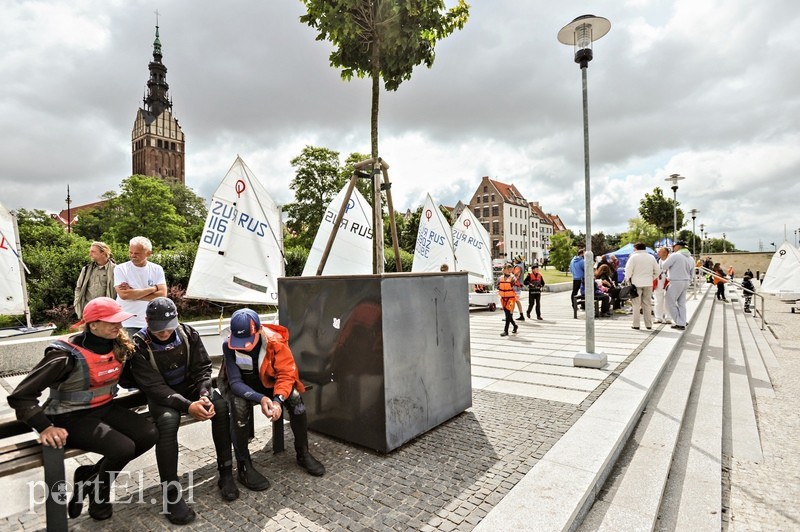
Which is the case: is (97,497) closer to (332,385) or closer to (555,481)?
(332,385)

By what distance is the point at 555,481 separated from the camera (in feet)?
9.53

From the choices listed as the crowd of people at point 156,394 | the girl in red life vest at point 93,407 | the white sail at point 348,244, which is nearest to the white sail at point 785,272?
the white sail at point 348,244

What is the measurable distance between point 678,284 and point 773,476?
6.93 metres

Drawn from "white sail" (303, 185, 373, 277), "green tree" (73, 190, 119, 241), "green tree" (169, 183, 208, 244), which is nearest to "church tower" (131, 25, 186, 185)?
"green tree" (169, 183, 208, 244)

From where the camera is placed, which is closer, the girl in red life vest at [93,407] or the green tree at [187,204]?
the girl in red life vest at [93,407]

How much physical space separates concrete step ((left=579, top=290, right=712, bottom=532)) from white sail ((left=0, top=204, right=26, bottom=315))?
9182 millimetres

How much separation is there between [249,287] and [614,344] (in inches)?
281

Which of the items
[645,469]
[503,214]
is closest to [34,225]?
[645,469]

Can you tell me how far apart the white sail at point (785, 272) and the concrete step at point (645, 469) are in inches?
665

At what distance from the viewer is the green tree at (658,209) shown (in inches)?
1804

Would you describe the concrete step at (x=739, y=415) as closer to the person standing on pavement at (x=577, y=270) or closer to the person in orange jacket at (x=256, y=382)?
the person in orange jacket at (x=256, y=382)

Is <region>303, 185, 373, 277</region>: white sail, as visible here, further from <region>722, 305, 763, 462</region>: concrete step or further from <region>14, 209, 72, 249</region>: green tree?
<region>14, 209, 72, 249</region>: green tree

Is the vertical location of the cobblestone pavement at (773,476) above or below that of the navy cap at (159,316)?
below

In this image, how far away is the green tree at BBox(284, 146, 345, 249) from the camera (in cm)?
3284
